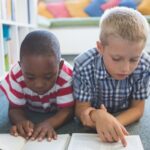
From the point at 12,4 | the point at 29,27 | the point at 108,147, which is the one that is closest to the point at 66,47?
the point at 29,27

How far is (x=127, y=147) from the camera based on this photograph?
2.28 ft

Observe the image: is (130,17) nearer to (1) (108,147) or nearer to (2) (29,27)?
(1) (108,147)

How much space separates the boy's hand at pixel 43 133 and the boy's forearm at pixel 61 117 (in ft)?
0.13

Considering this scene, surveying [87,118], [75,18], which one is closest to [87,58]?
[87,118]

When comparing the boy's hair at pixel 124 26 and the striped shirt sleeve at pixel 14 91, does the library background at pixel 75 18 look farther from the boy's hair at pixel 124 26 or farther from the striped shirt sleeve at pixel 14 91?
the boy's hair at pixel 124 26

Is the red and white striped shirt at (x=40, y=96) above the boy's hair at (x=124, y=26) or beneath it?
beneath

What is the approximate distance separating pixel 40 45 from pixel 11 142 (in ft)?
0.91

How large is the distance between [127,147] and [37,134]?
22 cm

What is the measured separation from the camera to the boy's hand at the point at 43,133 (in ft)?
2.51

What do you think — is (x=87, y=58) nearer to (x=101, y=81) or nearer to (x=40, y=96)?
(x=101, y=81)

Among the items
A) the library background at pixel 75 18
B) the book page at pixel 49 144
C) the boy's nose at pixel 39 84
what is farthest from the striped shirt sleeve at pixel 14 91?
the library background at pixel 75 18

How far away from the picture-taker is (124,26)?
79 cm

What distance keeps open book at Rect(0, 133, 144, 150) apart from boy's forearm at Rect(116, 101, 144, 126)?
0.43 feet

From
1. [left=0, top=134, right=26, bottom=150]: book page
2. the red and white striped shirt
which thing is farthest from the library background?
[left=0, top=134, right=26, bottom=150]: book page
